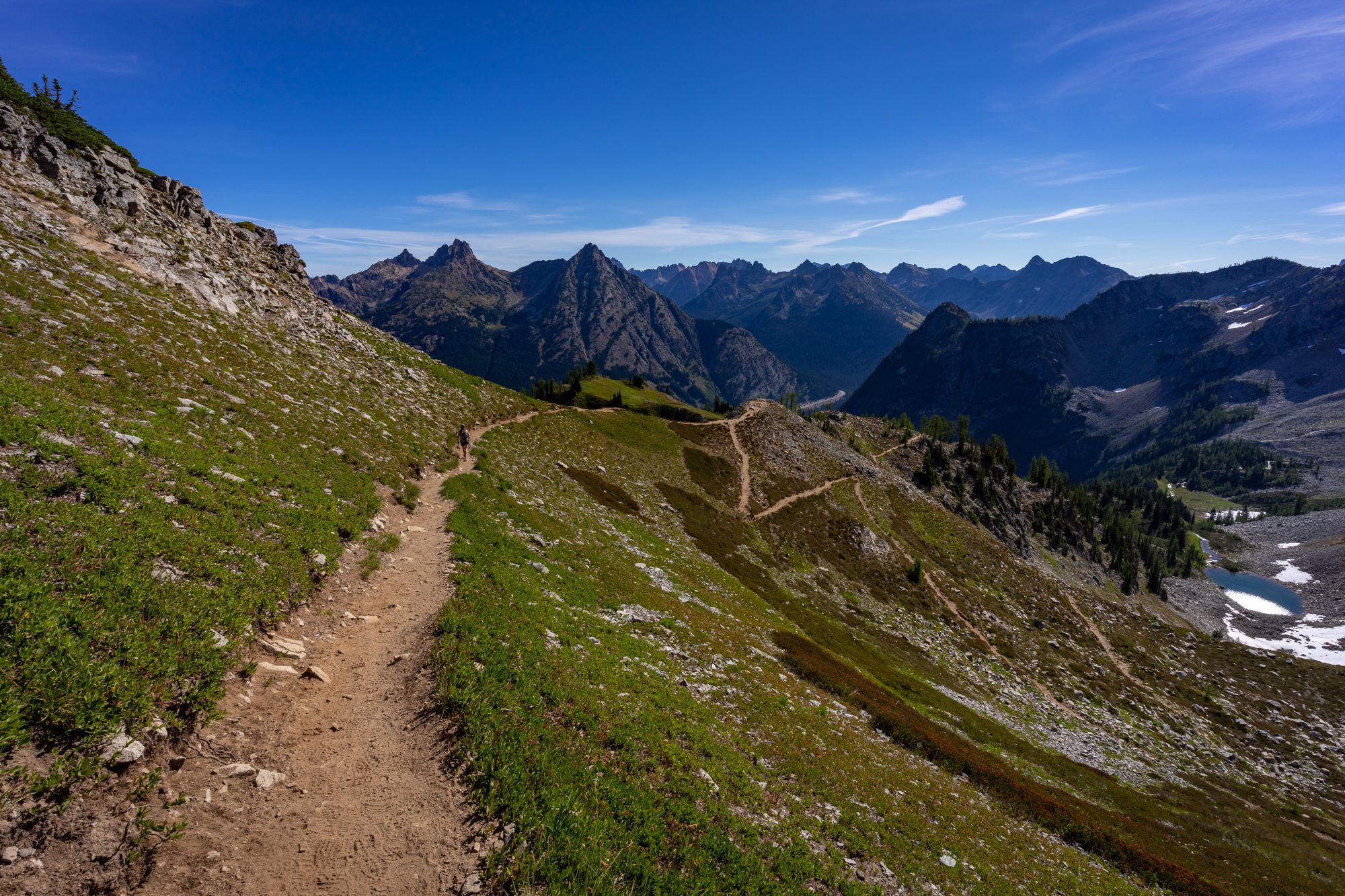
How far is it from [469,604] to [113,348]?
20137mm

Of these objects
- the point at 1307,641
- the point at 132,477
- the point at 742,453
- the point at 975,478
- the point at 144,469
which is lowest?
the point at 1307,641

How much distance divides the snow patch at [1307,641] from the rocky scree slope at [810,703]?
9778 centimetres

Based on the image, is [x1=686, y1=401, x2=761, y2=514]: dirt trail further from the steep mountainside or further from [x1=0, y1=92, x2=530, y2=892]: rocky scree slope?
[x1=0, y1=92, x2=530, y2=892]: rocky scree slope

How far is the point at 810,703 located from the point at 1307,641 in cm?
24579

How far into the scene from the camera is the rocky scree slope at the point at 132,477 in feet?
24.0

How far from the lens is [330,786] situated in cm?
949

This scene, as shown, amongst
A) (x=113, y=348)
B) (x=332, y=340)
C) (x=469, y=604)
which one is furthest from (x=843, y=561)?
(x=113, y=348)

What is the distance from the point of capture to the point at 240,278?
41.4 metres

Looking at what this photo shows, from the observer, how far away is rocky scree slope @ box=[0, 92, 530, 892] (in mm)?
7309

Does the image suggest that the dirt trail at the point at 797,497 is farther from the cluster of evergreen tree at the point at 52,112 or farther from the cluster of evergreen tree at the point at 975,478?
the cluster of evergreen tree at the point at 52,112

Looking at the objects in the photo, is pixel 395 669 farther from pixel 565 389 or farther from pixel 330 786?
pixel 565 389

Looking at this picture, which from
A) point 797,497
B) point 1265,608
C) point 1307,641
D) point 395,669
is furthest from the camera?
point 1265,608

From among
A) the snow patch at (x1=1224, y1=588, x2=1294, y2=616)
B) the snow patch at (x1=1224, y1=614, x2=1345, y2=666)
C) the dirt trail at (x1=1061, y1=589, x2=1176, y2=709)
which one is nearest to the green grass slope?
the dirt trail at (x1=1061, y1=589, x2=1176, y2=709)

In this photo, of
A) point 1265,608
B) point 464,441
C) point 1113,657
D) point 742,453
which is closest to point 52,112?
point 464,441
